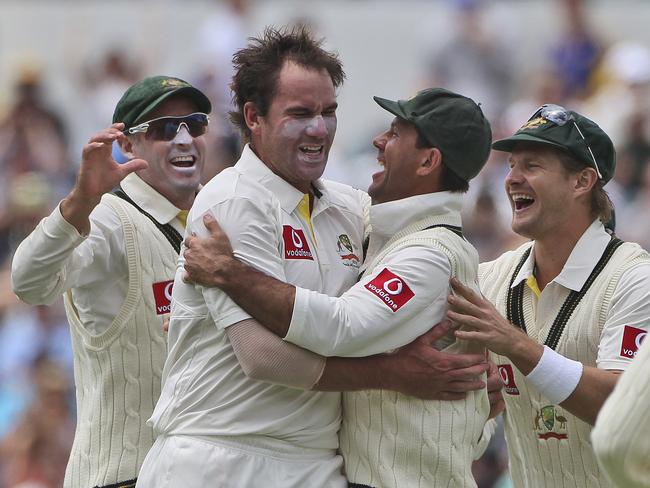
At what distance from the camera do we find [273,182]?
517 cm

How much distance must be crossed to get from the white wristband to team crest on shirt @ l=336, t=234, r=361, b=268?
0.79 metres

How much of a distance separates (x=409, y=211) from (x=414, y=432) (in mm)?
832

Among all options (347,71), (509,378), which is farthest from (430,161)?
(347,71)

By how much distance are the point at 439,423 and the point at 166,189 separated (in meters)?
1.63

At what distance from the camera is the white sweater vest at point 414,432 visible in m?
5.04

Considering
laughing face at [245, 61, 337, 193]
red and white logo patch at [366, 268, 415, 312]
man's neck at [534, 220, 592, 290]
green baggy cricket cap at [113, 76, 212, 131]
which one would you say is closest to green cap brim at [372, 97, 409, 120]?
laughing face at [245, 61, 337, 193]

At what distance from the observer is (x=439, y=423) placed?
16.6 ft

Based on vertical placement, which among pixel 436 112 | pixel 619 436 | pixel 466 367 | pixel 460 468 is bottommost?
pixel 460 468

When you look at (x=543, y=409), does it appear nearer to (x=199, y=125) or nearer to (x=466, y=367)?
(x=466, y=367)

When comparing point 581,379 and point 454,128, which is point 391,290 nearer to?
point 454,128

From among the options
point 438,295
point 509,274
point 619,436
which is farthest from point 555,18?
point 619,436

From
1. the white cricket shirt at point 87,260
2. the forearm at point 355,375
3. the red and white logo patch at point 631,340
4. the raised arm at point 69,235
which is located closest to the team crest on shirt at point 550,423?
the red and white logo patch at point 631,340

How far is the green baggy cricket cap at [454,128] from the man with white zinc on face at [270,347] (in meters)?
0.36

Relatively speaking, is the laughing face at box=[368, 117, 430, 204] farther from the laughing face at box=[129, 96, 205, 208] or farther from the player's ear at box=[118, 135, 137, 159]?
the player's ear at box=[118, 135, 137, 159]
